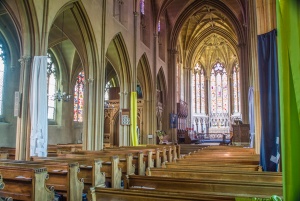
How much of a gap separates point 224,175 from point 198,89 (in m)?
30.9

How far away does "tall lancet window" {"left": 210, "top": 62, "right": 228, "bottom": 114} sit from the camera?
3428 cm

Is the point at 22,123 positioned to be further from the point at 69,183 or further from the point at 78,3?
the point at 78,3

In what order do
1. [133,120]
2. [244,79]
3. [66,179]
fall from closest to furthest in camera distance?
1. [66,179]
2. [133,120]
3. [244,79]

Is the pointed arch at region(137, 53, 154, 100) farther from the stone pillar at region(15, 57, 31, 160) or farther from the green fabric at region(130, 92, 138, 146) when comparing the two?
the stone pillar at region(15, 57, 31, 160)

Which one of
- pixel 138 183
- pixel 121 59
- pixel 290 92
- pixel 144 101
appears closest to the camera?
pixel 290 92

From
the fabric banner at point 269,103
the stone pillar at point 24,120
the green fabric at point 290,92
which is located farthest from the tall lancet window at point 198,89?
the green fabric at point 290,92

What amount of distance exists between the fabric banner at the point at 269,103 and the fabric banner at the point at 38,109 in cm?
629

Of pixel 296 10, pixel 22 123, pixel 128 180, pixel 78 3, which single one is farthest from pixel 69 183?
pixel 78 3

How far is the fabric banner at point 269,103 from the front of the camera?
16.4 feet

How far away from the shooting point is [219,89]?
35.0 metres

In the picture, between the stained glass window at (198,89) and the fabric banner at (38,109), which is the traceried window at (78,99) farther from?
the stained glass window at (198,89)

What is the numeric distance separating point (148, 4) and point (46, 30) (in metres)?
11.6

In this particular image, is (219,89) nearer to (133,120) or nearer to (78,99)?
(78,99)

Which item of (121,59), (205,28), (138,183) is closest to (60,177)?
(138,183)
